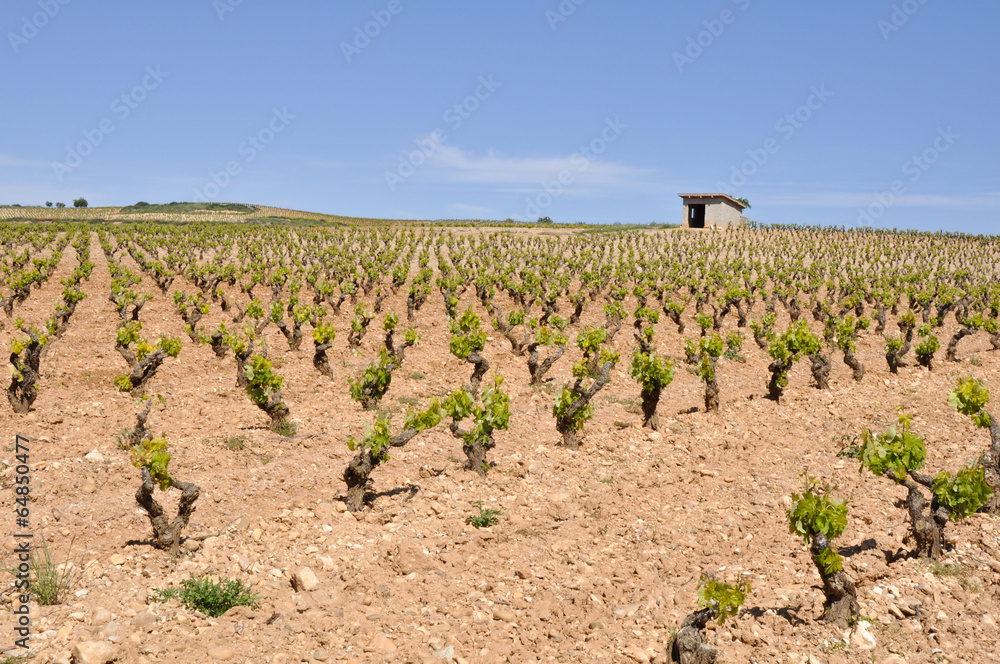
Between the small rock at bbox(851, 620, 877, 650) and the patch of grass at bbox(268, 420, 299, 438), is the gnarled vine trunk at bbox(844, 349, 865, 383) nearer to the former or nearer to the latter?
the small rock at bbox(851, 620, 877, 650)

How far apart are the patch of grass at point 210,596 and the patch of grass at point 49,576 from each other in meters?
1.04

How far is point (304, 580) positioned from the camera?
8.23 m

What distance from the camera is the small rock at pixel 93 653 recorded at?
6.46m

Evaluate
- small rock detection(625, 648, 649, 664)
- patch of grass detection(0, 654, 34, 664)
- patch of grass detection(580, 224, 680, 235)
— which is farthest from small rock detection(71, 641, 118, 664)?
patch of grass detection(580, 224, 680, 235)

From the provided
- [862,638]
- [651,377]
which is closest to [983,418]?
[862,638]

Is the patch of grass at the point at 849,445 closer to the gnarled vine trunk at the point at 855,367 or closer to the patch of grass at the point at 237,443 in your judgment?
the gnarled vine trunk at the point at 855,367

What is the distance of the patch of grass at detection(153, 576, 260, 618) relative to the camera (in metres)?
7.63

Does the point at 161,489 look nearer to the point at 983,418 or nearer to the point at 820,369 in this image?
the point at 983,418

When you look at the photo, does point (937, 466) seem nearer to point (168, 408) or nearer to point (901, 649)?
point (901, 649)

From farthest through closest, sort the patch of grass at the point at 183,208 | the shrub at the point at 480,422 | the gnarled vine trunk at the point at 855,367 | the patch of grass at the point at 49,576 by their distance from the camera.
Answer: the patch of grass at the point at 183,208, the gnarled vine trunk at the point at 855,367, the shrub at the point at 480,422, the patch of grass at the point at 49,576

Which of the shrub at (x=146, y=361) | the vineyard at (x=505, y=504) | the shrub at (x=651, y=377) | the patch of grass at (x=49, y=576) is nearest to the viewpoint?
the vineyard at (x=505, y=504)

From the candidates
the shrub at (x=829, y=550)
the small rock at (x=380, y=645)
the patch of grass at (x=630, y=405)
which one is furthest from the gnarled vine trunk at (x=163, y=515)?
the patch of grass at (x=630, y=405)

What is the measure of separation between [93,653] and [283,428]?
25.1 feet

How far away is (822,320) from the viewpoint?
3309 centimetres
